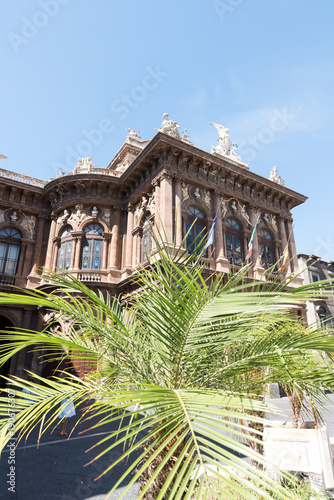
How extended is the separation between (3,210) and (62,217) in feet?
11.3

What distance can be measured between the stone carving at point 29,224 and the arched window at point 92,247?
11.8ft

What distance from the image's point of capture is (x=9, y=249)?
19.4 metres

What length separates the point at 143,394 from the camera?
2008 mm

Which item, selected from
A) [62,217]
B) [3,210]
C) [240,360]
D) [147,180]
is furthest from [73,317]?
[3,210]

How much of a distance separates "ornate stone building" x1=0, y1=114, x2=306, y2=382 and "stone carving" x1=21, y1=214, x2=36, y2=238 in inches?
2.2

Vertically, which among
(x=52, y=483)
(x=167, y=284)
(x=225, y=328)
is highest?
(x=167, y=284)

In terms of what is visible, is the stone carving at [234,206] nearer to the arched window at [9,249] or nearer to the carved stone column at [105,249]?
the carved stone column at [105,249]

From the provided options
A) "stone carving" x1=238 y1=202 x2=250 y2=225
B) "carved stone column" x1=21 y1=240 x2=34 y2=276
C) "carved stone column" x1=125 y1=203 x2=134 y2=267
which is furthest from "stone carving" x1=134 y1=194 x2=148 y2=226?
"carved stone column" x1=21 y1=240 x2=34 y2=276

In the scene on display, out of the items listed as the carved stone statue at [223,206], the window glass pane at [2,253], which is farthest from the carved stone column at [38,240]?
the carved stone statue at [223,206]

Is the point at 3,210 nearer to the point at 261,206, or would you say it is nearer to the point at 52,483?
the point at 261,206

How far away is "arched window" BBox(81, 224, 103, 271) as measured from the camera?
60.8 ft

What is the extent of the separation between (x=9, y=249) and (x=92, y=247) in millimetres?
4903

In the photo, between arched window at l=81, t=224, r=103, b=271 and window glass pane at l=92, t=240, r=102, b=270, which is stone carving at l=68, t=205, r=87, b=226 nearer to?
arched window at l=81, t=224, r=103, b=271

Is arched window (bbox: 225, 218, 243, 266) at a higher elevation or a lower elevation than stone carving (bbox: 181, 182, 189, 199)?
lower
